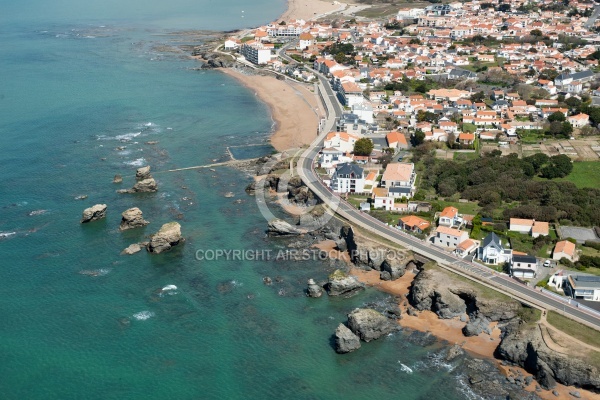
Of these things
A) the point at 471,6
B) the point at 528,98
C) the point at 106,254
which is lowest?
the point at 106,254

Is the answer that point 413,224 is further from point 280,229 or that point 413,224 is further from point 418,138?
point 418,138

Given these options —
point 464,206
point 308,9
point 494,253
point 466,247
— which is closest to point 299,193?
point 464,206

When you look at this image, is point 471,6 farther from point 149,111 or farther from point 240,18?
point 149,111

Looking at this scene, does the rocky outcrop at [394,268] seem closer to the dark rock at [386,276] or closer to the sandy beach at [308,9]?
the dark rock at [386,276]

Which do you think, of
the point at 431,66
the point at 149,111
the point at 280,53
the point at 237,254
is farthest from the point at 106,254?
the point at 280,53

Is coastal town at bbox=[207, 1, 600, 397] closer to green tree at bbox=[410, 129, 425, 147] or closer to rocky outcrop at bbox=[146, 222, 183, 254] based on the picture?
green tree at bbox=[410, 129, 425, 147]

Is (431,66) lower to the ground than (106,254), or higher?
higher
